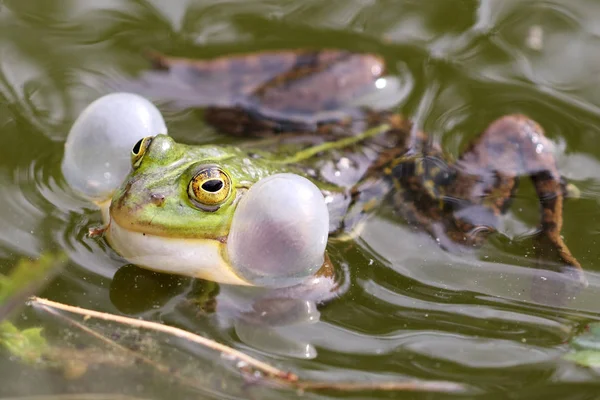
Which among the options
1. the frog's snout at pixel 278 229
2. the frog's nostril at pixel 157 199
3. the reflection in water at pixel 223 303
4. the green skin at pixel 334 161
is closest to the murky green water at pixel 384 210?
the reflection in water at pixel 223 303

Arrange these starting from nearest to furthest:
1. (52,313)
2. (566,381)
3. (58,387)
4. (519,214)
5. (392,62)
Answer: (58,387)
(566,381)
(52,313)
(519,214)
(392,62)

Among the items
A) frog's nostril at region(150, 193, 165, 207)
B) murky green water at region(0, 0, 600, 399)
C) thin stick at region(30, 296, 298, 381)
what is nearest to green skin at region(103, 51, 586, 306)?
frog's nostril at region(150, 193, 165, 207)

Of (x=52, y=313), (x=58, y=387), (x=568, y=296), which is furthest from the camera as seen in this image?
(x=568, y=296)

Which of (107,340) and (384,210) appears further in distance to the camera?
(384,210)

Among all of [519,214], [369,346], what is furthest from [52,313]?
[519,214]

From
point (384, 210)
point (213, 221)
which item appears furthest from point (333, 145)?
point (213, 221)

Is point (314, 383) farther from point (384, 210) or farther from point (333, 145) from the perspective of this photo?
point (333, 145)

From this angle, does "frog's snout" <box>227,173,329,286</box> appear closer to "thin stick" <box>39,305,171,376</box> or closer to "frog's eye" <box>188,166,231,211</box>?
"frog's eye" <box>188,166,231,211</box>

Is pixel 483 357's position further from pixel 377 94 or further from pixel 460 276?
pixel 377 94
